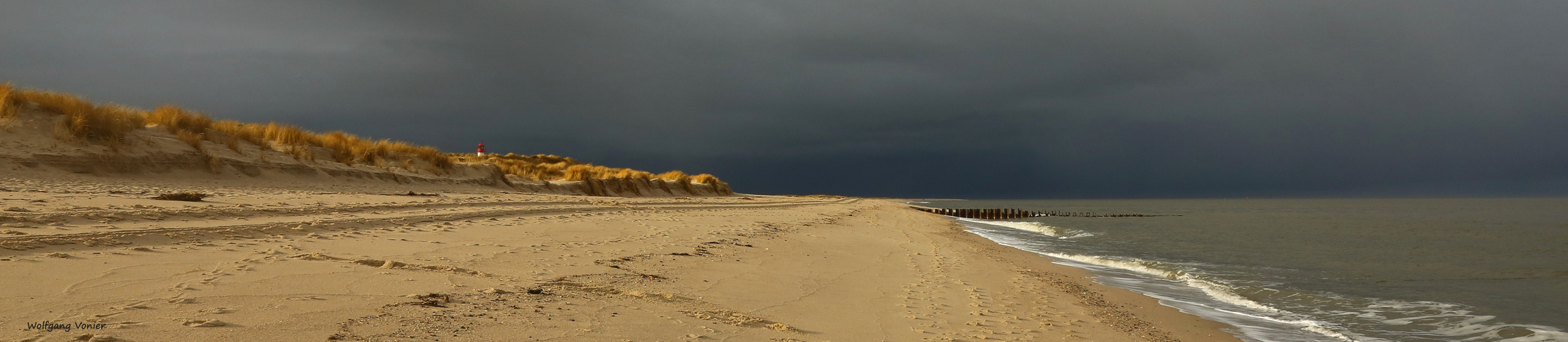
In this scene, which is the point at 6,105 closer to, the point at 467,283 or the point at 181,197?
the point at 181,197

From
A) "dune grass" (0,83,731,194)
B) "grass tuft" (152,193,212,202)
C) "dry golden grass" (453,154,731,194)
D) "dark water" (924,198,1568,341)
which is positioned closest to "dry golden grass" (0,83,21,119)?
"dune grass" (0,83,731,194)

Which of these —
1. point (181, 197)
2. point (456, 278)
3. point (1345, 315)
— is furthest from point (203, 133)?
point (1345, 315)

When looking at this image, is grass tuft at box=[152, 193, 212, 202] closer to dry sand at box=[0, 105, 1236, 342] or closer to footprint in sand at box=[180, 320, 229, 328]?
dry sand at box=[0, 105, 1236, 342]

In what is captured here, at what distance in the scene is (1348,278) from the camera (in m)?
9.88

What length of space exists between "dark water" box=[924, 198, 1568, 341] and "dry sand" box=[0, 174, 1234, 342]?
3.59 feet

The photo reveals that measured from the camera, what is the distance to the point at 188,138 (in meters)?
13.4

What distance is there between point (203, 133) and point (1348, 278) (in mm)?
21231

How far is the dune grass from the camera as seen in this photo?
38.7 feet

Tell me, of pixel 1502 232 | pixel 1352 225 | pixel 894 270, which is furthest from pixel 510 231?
pixel 1352 225

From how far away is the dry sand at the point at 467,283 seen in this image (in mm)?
3283

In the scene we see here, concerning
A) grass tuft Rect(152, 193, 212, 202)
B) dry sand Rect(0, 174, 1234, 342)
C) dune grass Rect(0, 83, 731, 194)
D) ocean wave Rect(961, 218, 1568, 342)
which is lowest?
ocean wave Rect(961, 218, 1568, 342)

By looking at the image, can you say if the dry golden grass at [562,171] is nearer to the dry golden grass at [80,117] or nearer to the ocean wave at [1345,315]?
the dry golden grass at [80,117]

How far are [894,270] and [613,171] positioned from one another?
26.6 m

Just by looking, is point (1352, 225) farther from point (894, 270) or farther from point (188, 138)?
point (188, 138)
